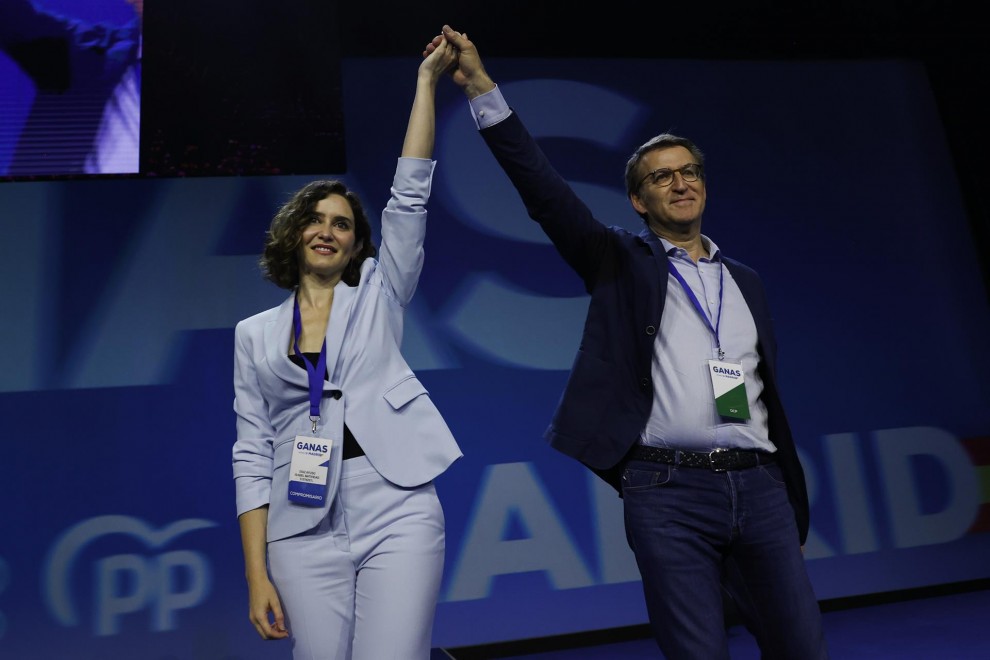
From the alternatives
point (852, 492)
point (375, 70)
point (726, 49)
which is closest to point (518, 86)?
point (375, 70)

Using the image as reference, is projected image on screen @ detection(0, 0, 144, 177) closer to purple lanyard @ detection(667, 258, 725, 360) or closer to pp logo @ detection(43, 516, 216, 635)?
pp logo @ detection(43, 516, 216, 635)

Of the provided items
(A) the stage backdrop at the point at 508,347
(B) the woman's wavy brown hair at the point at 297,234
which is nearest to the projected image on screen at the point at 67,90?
(A) the stage backdrop at the point at 508,347

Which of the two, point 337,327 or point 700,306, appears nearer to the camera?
point 337,327

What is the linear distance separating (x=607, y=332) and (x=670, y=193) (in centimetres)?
34

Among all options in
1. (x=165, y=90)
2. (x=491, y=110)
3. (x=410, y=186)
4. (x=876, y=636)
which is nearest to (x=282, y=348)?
(x=410, y=186)

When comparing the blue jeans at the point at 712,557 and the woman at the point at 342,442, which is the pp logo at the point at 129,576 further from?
the blue jeans at the point at 712,557

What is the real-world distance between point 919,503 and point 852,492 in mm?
328

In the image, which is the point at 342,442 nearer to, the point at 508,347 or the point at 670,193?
the point at 670,193

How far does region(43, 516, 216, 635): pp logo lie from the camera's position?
10.8 feet

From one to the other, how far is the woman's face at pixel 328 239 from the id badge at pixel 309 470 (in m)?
0.36

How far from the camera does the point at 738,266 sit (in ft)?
6.40

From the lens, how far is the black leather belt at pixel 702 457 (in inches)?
66.6

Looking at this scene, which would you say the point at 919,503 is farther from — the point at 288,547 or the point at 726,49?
the point at 288,547

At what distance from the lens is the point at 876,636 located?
3.42 meters
